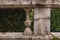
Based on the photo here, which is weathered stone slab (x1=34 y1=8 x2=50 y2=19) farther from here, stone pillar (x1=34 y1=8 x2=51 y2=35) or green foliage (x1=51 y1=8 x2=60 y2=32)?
green foliage (x1=51 y1=8 x2=60 y2=32)

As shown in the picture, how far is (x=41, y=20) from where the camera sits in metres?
3.10

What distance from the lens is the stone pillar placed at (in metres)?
3.09

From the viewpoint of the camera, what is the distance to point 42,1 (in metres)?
3.04

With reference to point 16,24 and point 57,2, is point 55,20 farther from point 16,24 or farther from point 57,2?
point 57,2

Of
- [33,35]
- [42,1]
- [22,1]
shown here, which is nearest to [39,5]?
[42,1]

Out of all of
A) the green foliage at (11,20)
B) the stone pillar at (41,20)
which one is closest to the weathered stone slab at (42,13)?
the stone pillar at (41,20)

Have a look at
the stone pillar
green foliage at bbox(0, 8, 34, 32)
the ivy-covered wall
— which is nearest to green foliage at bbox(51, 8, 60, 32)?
green foliage at bbox(0, 8, 34, 32)

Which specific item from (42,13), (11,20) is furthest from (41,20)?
(11,20)

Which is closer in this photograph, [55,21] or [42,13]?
[42,13]

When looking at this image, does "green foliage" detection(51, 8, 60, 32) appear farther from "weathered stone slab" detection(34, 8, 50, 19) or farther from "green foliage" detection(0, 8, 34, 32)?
"weathered stone slab" detection(34, 8, 50, 19)

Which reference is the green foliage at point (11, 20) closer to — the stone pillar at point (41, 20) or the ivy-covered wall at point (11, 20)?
the ivy-covered wall at point (11, 20)

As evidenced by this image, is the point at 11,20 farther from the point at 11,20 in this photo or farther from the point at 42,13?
the point at 42,13

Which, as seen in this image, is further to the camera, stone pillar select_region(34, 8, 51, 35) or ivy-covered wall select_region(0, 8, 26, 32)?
ivy-covered wall select_region(0, 8, 26, 32)

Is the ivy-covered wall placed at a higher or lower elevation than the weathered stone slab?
lower
